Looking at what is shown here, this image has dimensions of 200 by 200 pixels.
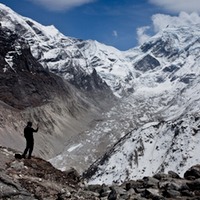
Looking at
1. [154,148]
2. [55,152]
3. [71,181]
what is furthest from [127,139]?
[71,181]

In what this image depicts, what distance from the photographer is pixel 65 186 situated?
30.1m

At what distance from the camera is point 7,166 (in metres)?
30.0

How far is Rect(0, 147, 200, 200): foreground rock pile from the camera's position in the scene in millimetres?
27203

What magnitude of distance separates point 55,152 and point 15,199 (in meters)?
175

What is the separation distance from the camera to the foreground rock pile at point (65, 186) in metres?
27.2

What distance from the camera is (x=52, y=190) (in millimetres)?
28375

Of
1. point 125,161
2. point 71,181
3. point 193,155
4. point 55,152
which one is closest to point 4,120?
point 55,152

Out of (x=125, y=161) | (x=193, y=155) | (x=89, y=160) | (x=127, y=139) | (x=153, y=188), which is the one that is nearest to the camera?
(x=153, y=188)

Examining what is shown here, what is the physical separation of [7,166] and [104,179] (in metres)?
86.3

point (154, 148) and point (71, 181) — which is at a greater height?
point (154, 148)

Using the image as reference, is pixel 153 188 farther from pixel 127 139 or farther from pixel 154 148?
pixel 127 139

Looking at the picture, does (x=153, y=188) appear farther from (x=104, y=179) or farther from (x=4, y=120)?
(x=4, y=120)

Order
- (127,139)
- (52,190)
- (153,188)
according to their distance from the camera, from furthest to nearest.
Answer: (127,139), (153,188), (52,190)

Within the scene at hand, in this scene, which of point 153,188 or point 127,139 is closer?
point 153,188
